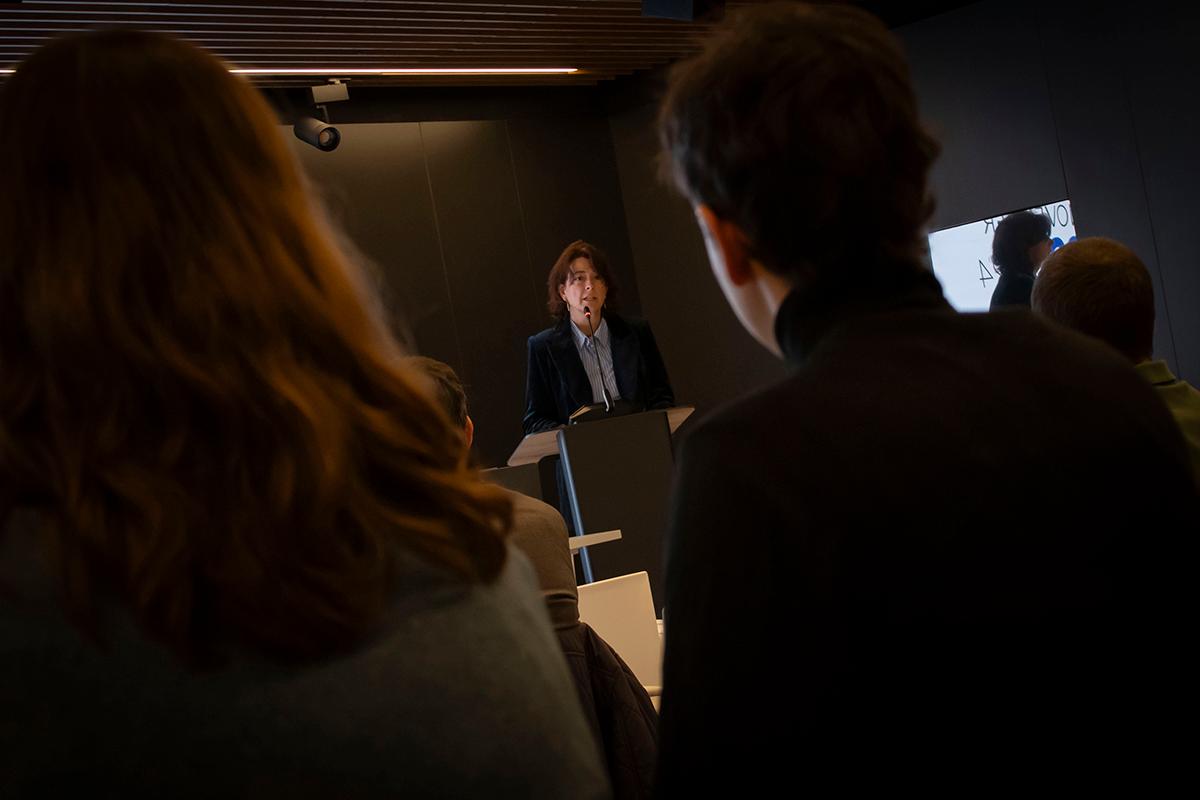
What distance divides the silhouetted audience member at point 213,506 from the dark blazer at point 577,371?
5092 millimetres

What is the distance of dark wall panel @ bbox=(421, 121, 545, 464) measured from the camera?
291 inches

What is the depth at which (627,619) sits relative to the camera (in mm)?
2893

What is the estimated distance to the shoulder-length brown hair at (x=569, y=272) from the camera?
5.94m

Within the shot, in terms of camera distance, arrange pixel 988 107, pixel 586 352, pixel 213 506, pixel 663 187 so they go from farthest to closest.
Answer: pixel 663 187 < pixel 988 107 < pixel 586 352 < pixel 213 506

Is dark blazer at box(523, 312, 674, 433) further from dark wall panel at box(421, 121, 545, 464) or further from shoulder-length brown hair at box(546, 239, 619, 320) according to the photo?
dark wall panel at box(421, 121, 545, 464)

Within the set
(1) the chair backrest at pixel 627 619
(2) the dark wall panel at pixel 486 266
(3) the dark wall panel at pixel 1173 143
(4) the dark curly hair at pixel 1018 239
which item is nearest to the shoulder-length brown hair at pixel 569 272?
(2) the dark wall panel at pixel 486 266

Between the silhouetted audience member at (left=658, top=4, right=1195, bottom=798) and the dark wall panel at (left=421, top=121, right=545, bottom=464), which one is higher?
the dark wall panel at (left=421, top=121, right=545, bottom=464)

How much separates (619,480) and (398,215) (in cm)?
297

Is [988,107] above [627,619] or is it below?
above

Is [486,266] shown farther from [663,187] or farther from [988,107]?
[988,107]

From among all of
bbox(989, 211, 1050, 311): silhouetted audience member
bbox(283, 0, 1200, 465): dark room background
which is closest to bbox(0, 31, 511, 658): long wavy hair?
bbox(283, 0, 1200, 465): dark room background

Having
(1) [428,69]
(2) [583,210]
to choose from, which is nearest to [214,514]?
(1) [428,69]

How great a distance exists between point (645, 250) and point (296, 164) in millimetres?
7224

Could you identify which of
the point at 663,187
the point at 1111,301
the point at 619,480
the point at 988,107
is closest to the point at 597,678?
the point at 1111,301
